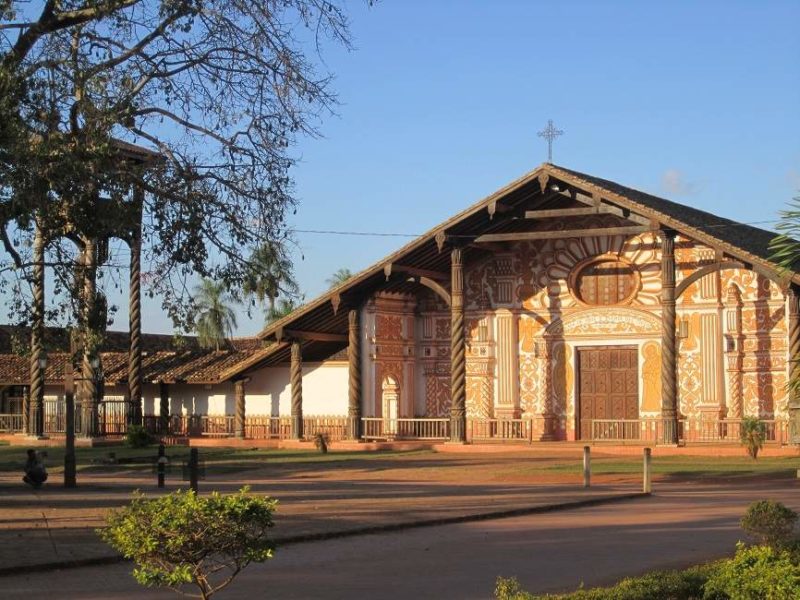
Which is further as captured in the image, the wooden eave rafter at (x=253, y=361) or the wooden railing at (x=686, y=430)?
the wooden eave rafter at (x=253, y=361)

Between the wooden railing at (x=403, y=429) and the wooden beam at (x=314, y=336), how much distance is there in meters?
3.20

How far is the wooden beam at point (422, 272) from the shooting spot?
121 feet

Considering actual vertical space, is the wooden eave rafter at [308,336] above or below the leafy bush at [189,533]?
above

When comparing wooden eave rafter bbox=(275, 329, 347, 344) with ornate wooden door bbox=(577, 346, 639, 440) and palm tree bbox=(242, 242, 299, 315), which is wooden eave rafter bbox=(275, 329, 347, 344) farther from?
palm tree bbox=(242, 242, 299, 315)

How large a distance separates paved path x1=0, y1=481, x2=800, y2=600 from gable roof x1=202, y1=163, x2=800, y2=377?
1480 cm

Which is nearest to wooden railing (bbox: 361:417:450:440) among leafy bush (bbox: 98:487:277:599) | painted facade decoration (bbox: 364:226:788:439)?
painted facade decoration (bbox: 364:226:788:439)

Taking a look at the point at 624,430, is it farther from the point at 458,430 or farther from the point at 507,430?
the point at 458,430

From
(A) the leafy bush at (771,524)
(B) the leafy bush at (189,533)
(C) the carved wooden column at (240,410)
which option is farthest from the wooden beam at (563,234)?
(B) the leafy bush at (189,533)

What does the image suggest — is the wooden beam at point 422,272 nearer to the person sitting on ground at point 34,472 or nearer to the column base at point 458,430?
the column base at point 458,430

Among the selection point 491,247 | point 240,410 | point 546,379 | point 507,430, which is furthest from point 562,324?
point 240,410

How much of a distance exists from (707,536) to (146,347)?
3895cm

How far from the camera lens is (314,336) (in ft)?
130

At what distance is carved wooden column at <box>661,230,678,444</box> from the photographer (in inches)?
1282

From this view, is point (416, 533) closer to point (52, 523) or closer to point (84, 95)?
point (52, 523)
